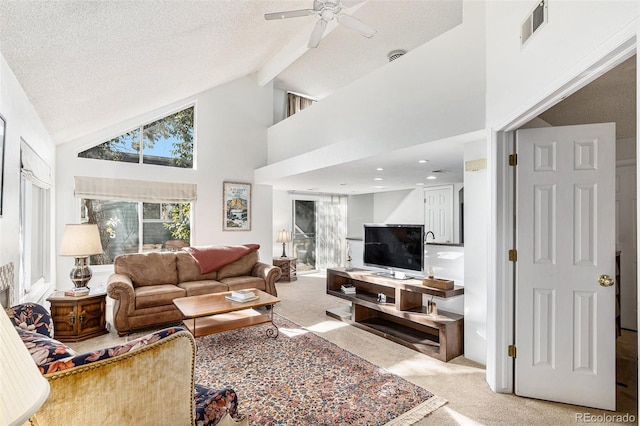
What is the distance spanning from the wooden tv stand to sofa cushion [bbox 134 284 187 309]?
199cm

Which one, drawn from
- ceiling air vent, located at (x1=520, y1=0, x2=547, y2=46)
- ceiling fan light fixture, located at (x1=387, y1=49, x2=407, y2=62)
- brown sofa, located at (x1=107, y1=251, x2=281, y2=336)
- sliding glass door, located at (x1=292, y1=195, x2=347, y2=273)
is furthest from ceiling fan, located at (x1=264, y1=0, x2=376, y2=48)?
sliding glass door, located at (x1=292, y1=195, x2=347, y2=273)

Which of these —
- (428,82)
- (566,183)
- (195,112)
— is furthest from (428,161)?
(195,112)

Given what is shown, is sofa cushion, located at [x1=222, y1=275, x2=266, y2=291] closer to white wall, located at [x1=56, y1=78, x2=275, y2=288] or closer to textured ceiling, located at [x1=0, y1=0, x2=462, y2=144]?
white wall, located at [x1=56, y1=78, x2=275, y2=288]

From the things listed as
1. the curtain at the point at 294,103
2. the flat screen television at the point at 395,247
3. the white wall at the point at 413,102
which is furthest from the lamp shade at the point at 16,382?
the curtain at the point at 294,103

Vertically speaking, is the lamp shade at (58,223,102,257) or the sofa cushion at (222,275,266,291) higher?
the lamp shade at (58,223,102,257)

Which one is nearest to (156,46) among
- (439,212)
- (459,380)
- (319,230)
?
(459,380)

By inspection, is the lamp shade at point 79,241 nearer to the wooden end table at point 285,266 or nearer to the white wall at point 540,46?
the wooden end table at point 285,266

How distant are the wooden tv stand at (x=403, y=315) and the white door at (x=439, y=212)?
8.45 ft

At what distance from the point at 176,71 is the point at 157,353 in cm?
353

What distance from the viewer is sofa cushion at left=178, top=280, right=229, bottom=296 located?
164 inches

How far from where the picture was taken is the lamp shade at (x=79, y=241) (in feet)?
11.1

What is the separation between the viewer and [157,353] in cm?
121

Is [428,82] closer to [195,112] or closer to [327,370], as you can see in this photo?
[327,370]

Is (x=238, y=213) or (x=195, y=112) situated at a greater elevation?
(x=195, y=112)
